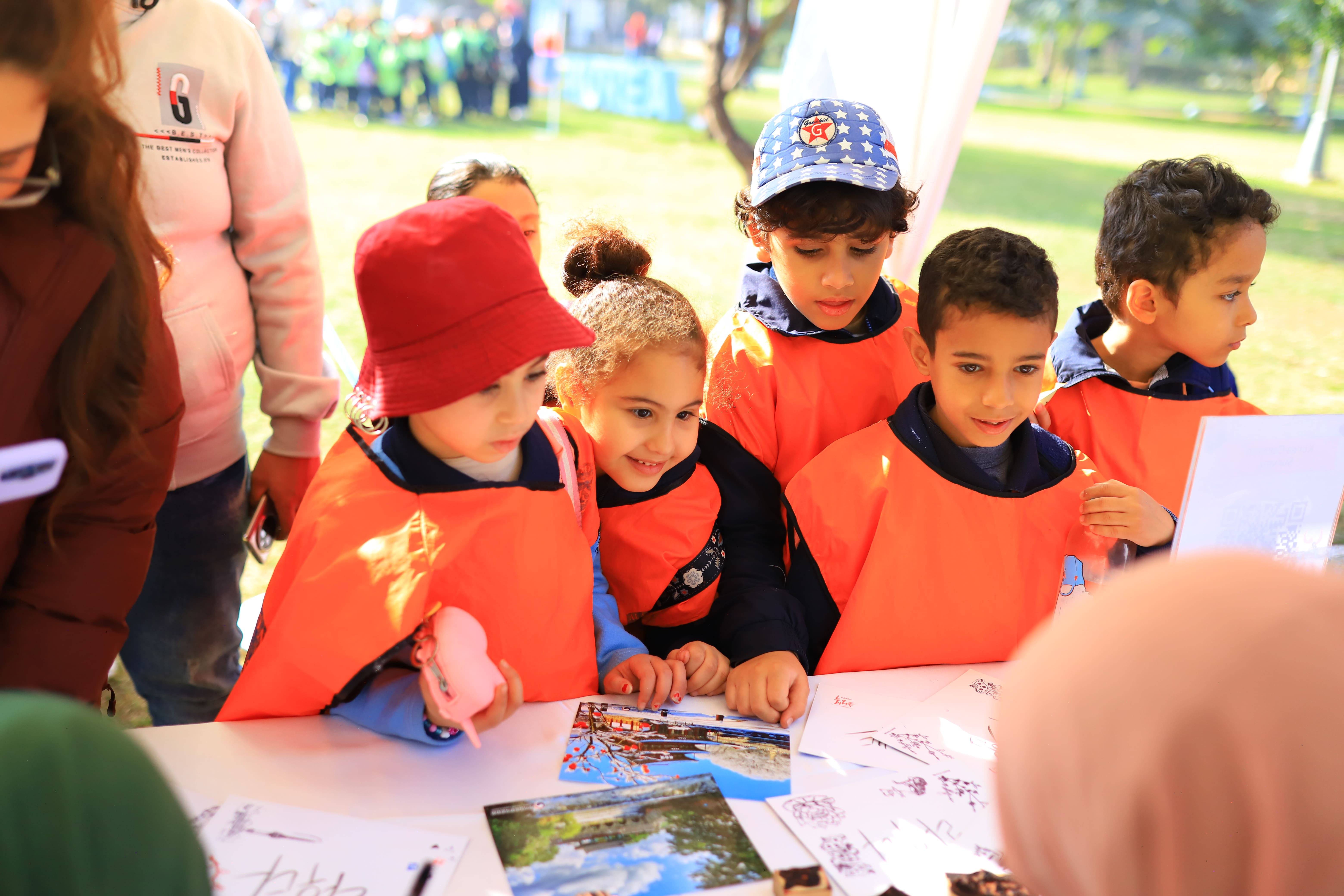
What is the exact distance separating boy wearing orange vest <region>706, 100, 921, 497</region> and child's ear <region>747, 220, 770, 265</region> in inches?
1.7

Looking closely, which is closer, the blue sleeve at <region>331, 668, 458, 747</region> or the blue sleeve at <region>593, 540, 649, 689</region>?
the blue sleeve at <region>331, 668, 458, 747</region>

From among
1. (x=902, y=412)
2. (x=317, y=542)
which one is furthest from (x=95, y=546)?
(x=902, y=412)

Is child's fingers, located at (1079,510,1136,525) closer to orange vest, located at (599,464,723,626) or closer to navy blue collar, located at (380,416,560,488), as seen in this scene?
orange vest, located at (599,464,723,626)

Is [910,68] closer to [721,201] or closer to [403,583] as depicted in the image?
[403,583]

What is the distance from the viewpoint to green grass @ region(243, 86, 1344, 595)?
6.65 meters

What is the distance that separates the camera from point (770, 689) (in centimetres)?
141

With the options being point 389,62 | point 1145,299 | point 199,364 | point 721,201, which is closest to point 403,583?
point 199,364

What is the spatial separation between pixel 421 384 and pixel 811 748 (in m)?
0.72

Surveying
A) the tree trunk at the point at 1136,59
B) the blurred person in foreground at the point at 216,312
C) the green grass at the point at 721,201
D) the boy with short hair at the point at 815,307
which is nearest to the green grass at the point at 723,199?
the green grass at the point at 721,201

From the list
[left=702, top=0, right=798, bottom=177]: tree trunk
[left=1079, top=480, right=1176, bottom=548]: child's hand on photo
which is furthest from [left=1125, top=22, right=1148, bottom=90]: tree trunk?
[left=1079, top=480, right=1176, bottom=548]: child's hand on photo

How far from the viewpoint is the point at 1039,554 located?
164cm

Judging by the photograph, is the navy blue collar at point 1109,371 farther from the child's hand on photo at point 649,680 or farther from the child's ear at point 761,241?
the child's hand on photo at point 649,680

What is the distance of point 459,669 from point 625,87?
1957cm

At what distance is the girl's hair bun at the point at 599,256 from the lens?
72.4 inches
